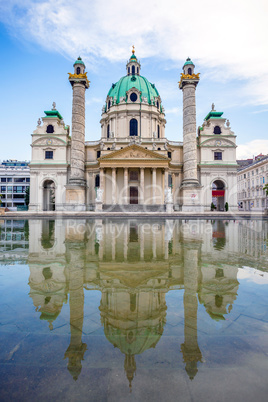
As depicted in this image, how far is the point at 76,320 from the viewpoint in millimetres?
2938

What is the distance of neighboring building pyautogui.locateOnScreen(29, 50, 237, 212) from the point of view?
39750 mm

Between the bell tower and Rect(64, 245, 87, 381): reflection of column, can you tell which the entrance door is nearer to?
the bell tower

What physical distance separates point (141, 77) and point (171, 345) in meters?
56.7

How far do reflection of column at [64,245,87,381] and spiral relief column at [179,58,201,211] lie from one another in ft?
116

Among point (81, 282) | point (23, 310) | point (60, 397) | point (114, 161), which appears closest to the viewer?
point (60, 397)

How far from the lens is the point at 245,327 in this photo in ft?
9.07

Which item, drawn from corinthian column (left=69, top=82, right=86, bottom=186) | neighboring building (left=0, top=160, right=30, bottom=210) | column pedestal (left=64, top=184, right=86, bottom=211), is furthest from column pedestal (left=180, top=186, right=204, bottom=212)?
neighboring building (left=0, top=160, right=30, bottom=210)

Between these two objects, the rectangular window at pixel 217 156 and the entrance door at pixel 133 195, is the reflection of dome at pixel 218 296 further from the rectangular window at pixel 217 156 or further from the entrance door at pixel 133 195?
the rectangular window at pixel 217 156

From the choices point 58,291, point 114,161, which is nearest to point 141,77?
point 114,161

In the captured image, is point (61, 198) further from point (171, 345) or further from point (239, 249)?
point (171, 345)

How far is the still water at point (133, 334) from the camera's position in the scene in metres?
1.86

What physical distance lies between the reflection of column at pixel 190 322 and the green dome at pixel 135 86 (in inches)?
1927

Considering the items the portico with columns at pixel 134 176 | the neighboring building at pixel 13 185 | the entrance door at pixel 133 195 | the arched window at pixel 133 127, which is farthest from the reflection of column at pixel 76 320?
the neighboring building at pixel 13 185

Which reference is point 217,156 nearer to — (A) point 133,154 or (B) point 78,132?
(A) point 133,154
